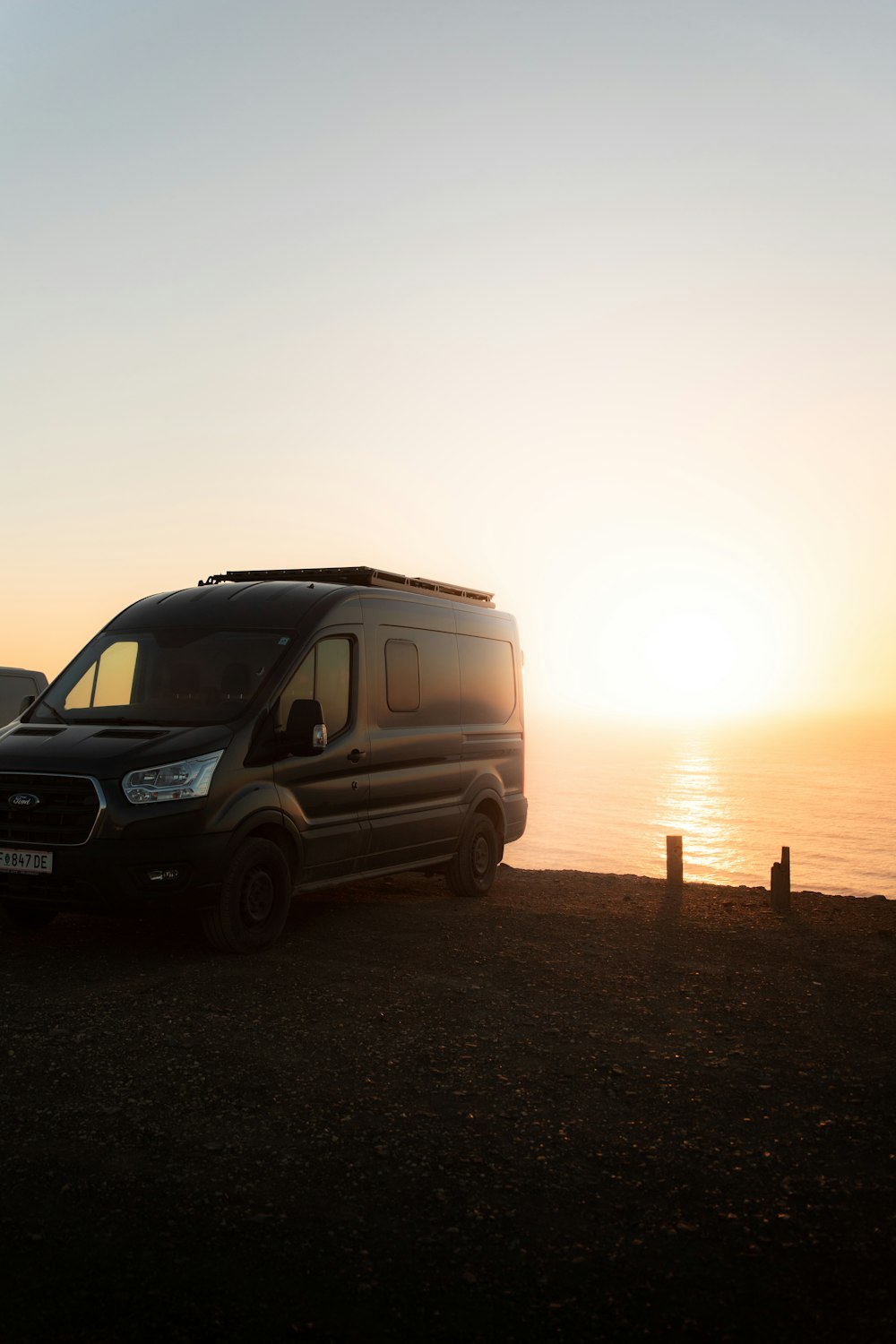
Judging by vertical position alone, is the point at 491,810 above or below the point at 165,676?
below

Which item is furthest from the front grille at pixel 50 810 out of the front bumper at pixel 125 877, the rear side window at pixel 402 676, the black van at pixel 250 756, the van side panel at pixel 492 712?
the van side panel at pixel 492 712

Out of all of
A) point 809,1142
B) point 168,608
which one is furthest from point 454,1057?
point 168,608

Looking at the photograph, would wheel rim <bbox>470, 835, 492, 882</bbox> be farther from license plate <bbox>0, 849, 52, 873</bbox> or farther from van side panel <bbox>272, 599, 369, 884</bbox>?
license plate <bbox>0, 849, 52, 873</bbox>

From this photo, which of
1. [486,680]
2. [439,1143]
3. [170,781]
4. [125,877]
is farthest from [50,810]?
[486,680]

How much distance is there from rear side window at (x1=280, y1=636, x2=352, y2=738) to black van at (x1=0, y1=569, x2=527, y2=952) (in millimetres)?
16

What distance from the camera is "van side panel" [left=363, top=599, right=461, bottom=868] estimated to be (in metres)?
9.30

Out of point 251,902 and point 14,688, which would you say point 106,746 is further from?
point 14,688

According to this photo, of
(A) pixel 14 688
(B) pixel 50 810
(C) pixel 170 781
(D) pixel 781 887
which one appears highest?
(A) pixel 14 688

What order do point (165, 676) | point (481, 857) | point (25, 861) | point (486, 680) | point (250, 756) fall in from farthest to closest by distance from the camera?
point (486, 680)
point (481, 857)
point (165, 676)
point (250, 756)
point (25, 861)

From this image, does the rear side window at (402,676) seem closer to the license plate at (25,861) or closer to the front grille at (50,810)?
the front grille at (50,810)

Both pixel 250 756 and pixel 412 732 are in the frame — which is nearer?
pixel 250 756

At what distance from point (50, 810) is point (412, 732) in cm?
333

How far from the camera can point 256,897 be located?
26.2 ft

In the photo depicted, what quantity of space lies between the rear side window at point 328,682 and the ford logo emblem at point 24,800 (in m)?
1.80
